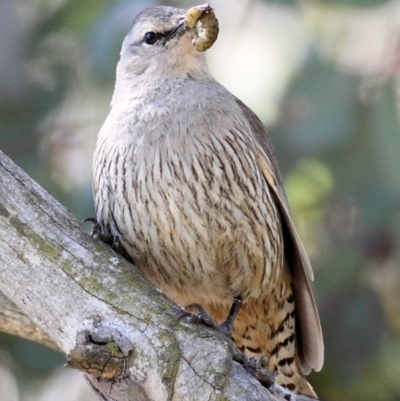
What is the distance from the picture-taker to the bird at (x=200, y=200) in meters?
3.22

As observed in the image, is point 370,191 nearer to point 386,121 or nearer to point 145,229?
point 386,121

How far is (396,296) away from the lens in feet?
14.7

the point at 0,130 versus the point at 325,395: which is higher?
the point at 0,130

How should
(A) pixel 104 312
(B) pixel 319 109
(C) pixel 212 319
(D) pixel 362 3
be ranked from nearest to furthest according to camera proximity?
1. (A) pixel 104 312
2. (C) pixel 212 319
3. (D) pixel 362 3
4. (B) pixel 319 109

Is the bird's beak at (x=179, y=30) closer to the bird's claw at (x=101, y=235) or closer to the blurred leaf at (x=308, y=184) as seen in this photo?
the bird's claw at (x=101, y=235)

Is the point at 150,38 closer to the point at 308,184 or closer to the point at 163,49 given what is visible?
the point at 163,49

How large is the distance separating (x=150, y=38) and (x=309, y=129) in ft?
3.01

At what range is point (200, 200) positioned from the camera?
3.22 meters

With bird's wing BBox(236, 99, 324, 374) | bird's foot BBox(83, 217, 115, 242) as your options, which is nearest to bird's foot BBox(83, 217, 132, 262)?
bird's foot BBox(83, 217, 115, 242)

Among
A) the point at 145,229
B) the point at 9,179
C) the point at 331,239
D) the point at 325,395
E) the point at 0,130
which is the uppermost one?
the point at 331,239

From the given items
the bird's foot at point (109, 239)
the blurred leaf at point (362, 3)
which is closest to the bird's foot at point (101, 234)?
the bird's foot at point (109, 239)

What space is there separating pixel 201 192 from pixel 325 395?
5.01ft

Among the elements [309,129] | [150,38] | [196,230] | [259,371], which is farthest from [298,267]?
[150,38]

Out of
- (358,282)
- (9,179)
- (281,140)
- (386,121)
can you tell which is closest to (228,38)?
(281,140)
